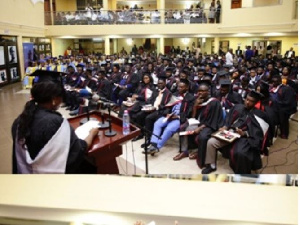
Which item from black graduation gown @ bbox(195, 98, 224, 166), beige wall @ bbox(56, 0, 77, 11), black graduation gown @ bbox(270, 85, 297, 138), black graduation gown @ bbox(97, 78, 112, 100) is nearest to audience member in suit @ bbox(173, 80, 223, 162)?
black graduation gown @ bbox(195, 98, 224, 166)

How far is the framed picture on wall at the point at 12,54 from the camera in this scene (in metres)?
12.3

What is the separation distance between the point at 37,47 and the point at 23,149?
14.3 metres

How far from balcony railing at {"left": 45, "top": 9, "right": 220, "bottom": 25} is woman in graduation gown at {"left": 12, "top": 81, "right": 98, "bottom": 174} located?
15.0m

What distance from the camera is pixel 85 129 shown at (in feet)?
8.65

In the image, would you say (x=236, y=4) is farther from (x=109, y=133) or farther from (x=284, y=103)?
(x=109, y=133)

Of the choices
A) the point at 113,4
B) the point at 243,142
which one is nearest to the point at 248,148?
the point at 243,142

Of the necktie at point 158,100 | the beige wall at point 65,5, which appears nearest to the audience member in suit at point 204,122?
the necktie at point 158,100

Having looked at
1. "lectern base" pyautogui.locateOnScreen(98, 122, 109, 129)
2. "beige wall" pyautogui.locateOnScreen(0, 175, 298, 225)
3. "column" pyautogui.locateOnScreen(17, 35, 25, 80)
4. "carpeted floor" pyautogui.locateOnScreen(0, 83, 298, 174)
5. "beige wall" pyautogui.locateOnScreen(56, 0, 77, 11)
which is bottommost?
"carpeted floor" pyautogui.locateOnScreen(0, 83, 298, 174)

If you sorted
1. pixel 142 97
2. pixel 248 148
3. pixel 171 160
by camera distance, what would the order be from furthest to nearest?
1. pixel 142 97
2. pixel 171 160
3. pixel 248 148

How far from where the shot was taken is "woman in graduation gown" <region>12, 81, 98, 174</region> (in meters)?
2.02

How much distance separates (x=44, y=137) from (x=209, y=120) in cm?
292

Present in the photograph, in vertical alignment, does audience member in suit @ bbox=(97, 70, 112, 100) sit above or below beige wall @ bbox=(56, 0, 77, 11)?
below

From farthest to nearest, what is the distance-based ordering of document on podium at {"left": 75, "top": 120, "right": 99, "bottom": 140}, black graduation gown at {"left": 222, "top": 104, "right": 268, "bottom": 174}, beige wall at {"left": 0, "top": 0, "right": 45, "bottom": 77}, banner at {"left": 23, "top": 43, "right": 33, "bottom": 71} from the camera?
1. banner at {"left": 23, "top": 43, "right": 33, "bottom": 71}
2. beige wall at {"left": 0, "top": 0, "right": 45, "bottom": 77}
3. black graduation gown at {"left": 222, "top": 104, "right": 268, "bottom": 174}
4. document on podium at {"left": 75, "top": 120, "right": 99, "bottom": 140}

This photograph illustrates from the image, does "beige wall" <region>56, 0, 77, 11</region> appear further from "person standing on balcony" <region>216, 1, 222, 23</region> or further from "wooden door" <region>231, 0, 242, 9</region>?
"wooden door" <region>231, 0, 242, 9</region>
